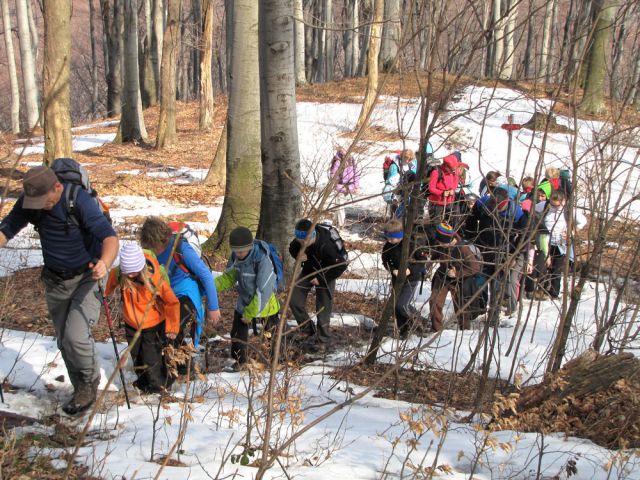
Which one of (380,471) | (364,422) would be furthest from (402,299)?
(380,471)

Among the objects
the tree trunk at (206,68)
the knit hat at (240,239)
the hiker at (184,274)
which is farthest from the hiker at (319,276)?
the tree trunk at (206,68)

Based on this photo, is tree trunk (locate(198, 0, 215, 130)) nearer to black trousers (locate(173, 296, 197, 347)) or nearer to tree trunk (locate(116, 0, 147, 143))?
tree trunk (locate(116, 0, 147, 143))

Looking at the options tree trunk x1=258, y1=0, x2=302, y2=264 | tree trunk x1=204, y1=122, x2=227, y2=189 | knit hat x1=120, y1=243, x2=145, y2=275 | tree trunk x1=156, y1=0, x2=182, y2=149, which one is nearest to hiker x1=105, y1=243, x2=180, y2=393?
A: knit hat x1=120, y1=243, x2=145, y2=275

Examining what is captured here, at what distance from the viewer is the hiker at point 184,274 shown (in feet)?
14.6

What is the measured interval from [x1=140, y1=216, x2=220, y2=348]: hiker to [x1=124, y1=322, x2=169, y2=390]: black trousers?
0.15m

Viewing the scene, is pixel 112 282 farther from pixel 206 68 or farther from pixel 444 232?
pixel 206 68

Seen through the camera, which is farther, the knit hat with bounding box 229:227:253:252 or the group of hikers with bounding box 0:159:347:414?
the knit hat with bounding box 229:227:253:252

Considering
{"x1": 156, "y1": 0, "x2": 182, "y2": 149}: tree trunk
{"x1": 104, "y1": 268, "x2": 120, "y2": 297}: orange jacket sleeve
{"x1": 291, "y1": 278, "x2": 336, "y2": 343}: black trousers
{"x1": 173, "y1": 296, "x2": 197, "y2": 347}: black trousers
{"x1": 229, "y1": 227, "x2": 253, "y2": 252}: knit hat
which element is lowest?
{"x1": 291, "y1": 278, "x2": 336, "y2": 343}: black trousers

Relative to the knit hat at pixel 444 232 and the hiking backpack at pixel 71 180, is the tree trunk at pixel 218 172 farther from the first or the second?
the hiking backpack at pixel 71 180

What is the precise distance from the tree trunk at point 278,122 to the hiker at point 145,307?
7.78ft

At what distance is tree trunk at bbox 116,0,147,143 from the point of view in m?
18.2

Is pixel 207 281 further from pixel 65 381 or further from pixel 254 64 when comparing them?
pixel 254 64

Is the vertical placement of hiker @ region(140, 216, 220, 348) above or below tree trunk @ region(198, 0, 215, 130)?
below

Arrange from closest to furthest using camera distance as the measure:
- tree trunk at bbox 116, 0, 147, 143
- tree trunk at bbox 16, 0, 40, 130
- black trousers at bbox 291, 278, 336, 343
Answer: black trousers at bbox 291, 278, 336, 343, tree trunk at bbox 116, 0, 147, 143, tree trunk at bbox 16, 0, 40, 130
